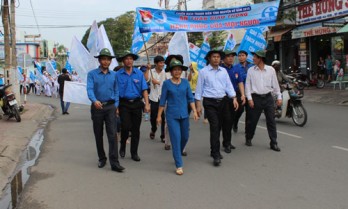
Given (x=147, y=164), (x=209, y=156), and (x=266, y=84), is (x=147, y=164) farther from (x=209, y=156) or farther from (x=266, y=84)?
(x=266, y=84)

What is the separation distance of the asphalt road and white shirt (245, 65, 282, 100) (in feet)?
3.42

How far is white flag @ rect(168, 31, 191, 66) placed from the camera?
9281 millimetres

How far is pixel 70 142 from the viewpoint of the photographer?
28.0ft

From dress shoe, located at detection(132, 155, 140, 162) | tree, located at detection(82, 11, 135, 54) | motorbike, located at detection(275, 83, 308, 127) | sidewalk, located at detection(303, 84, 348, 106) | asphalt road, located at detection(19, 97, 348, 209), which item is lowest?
asphalt road, located at detection(19, 97, 348, 209)

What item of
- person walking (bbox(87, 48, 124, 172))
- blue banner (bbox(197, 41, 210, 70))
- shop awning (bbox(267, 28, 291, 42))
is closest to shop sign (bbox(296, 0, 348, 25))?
shop awning (bbox(267, 28, 291, 42))

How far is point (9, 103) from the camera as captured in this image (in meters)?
11.3

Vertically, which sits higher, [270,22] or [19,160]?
[270,22]

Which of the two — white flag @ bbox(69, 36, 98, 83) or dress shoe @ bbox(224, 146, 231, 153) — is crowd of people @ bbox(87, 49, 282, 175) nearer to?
dress shoe @ bbox(224, 146, 231, 153)

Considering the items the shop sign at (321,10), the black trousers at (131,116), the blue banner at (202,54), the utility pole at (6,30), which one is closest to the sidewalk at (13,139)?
the black trousers at (131,116)

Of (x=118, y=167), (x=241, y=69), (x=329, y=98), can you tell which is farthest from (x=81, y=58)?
(x=329, y=98)

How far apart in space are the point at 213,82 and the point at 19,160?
3577 mm

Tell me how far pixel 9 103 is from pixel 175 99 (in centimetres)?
723

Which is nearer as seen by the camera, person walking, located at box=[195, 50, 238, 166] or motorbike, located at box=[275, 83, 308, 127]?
person walking, located at box=[195, 50, 238, 166]

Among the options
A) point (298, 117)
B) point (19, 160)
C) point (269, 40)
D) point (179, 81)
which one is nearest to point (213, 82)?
point (179, 81)
